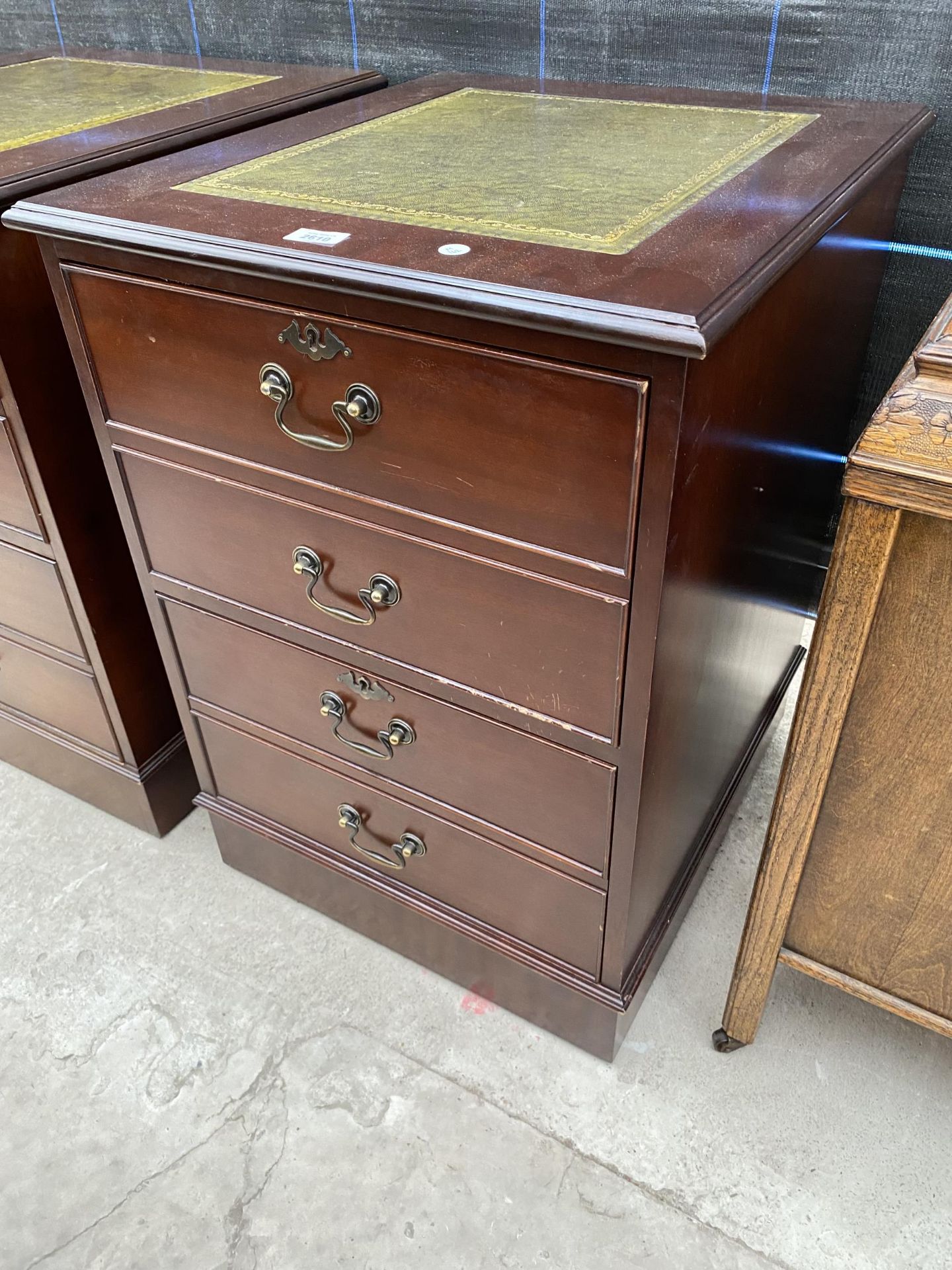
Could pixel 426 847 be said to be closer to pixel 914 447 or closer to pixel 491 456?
pixel 491 456

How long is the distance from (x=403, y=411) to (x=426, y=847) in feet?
1.76

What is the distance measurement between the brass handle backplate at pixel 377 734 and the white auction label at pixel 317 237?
47 cm

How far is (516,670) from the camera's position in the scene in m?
0.85

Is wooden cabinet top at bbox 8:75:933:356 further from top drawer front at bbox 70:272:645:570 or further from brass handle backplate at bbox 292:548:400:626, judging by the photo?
brass handle backplate at bbox 292:548:400:626

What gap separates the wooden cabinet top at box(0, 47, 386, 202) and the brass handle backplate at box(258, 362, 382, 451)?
37 cm

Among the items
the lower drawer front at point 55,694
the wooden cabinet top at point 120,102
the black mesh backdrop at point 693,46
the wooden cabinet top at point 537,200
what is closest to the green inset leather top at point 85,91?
the wooden cabinet top at point 120,102

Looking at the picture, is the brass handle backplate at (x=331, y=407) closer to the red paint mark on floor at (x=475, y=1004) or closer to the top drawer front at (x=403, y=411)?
the top drawer front at (x=403, y=411)

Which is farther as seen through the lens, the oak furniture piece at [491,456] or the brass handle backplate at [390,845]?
the brass handle backplate at [390,845]

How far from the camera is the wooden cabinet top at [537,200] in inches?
25.9

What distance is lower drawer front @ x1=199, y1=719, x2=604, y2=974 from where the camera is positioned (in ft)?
3.35

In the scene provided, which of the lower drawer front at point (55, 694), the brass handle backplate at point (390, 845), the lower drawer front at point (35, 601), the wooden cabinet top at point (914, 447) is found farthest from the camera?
the lower drawer front at point (55, 694)

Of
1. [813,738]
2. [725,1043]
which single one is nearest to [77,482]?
[813,738]

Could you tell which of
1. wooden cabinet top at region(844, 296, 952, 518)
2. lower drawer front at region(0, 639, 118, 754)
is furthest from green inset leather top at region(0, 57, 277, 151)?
wooden cabinet top at region(844, 296, 952, 518)

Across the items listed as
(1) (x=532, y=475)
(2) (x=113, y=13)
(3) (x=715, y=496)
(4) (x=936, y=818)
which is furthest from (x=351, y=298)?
(2) (x=113, y=13)
